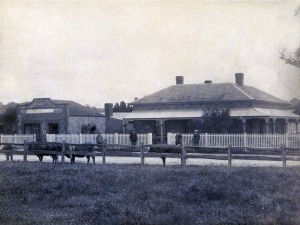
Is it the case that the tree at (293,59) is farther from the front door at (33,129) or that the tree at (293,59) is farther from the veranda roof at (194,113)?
the front door at (33,129)

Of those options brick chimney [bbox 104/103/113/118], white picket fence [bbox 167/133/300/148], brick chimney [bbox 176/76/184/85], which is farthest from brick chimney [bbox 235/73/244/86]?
brick chimney [bbox 104/103/113/118]

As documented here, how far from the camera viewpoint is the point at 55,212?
31.9 feet

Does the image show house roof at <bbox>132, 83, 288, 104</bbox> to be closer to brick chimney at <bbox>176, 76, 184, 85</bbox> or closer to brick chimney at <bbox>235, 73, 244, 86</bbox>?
brick chimney at <bbox>235, 73, 244, 86</bbox>

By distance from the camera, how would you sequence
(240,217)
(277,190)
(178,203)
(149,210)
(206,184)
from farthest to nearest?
(206,184) < (277,190) < (178,203) < (149,210) < (240,217)

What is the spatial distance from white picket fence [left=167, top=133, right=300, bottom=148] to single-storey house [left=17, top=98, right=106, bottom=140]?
43.1 ft

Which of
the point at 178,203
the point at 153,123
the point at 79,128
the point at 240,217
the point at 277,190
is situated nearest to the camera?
the point at 240,217

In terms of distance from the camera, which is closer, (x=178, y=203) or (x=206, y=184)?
(x=178, y=203)

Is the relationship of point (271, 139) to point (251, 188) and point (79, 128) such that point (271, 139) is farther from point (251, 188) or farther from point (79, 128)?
point (79, 128)

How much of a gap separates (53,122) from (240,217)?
33192 mm

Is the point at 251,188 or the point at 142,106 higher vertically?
the point at 142,106

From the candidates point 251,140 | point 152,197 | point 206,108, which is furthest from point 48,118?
point 152,197

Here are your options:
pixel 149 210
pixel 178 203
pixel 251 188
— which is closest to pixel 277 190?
pixel 251 188

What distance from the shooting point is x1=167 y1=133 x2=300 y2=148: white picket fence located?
27.2m

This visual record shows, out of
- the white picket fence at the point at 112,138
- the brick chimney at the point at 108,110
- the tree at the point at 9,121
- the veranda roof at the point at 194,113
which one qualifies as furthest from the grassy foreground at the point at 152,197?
the brick chimney at the point at 108,110
